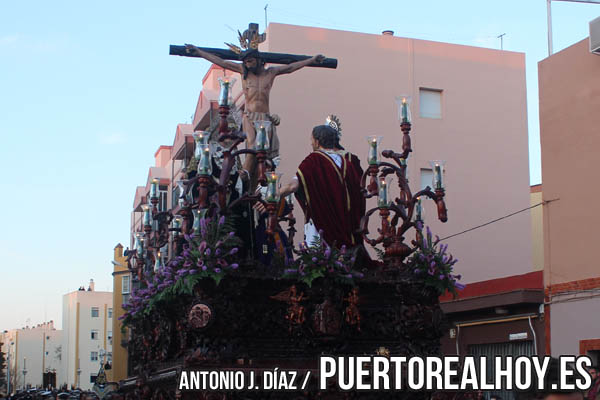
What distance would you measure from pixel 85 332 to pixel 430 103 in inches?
2290

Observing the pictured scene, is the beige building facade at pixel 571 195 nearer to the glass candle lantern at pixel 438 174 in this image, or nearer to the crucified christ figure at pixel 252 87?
the glass candle lantern at pixel 438 174

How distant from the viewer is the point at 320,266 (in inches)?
313

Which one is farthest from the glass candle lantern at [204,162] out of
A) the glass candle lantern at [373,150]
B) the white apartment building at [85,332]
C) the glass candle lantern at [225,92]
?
the white apartment building at [85,332]

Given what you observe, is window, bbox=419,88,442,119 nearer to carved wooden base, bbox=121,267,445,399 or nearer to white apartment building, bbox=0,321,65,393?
carved wooden base, bbox=121,267,445,399

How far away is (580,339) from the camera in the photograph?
17609mm

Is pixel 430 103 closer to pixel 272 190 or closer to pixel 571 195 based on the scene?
pixel 571 195

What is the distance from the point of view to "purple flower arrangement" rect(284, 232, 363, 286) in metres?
7.94

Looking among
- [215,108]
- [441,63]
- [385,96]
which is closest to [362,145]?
[385,96]

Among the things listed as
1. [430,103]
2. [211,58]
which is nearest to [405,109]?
[211,58]

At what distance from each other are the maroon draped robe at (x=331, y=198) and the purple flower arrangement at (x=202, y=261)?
1.09 meters

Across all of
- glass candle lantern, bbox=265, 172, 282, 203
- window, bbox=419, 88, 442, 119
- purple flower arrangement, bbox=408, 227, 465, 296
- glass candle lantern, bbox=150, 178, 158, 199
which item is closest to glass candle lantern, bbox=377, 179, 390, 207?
purple flower arrangement, bbox=408, 227, 465, 296

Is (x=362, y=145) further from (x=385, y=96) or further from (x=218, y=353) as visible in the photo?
(x=218, y=353)

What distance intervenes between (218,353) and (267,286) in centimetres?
75

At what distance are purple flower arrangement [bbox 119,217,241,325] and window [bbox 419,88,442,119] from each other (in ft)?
67.4
